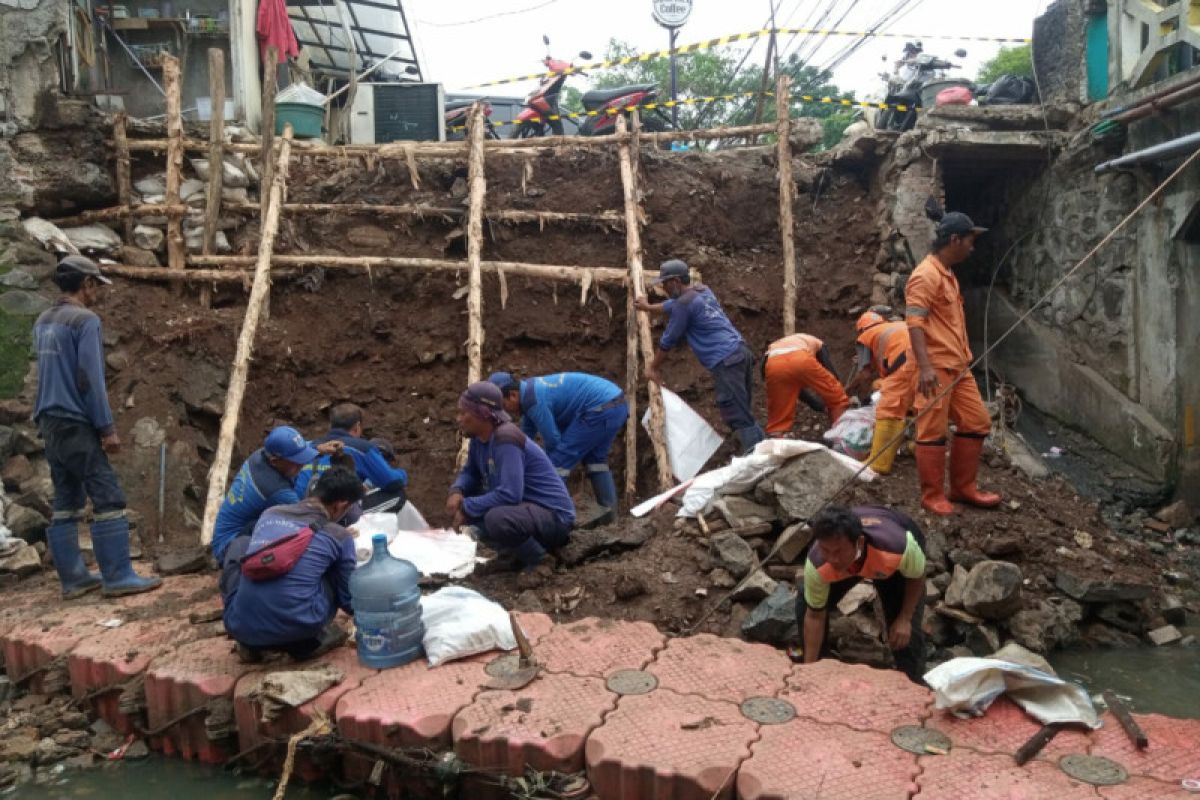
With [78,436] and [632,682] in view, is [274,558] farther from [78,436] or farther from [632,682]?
[78,436]

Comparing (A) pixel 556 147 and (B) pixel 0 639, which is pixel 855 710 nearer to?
(B) pixel 0 639

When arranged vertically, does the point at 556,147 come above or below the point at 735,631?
above

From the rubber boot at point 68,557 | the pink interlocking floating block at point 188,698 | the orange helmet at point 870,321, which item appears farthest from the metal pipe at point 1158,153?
the rubber boot at point 68,557

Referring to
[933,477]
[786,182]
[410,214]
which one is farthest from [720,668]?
[410,214]

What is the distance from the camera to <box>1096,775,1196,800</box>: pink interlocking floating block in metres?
2.51

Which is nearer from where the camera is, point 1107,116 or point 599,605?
point 599,605

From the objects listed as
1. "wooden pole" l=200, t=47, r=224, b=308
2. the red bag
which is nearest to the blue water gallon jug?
the red bag

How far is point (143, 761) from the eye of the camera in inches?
142

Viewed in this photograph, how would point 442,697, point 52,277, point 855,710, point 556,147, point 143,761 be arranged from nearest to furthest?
point 855,710, point 442,697, point 143,761, point 52,277, point 556,147

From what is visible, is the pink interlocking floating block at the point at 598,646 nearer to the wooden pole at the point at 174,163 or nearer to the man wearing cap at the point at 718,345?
Answer: the man wearing cap at the point at 718,345

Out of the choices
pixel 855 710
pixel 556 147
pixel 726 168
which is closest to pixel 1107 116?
pixel 726 168

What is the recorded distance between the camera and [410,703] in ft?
10.9

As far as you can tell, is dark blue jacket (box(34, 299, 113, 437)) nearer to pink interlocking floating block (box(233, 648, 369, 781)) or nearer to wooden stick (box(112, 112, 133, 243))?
pink interlocking floating block (box(233, 648, 369, 781))

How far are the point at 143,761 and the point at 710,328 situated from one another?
430 cm
